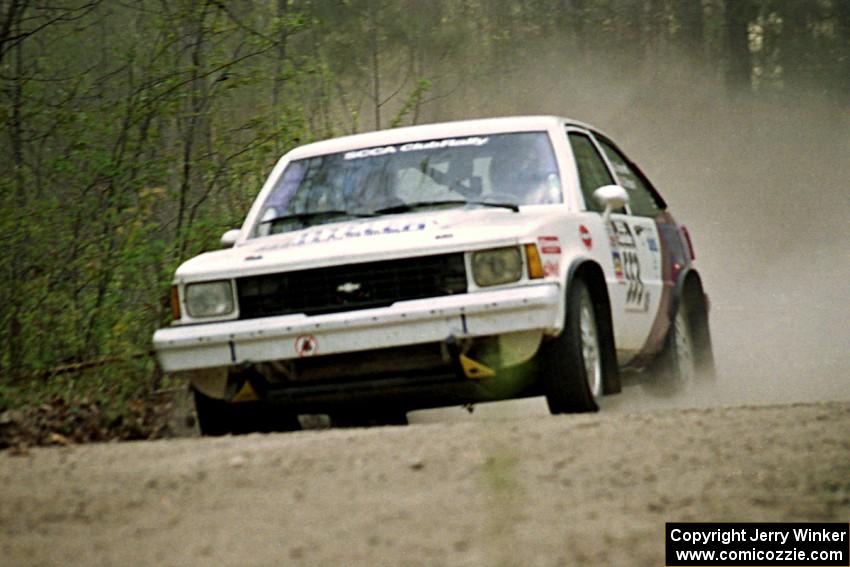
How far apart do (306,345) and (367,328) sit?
0.29 meters

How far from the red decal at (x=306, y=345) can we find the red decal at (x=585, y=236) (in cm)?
152

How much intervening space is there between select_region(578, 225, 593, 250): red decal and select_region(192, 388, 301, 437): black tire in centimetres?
163

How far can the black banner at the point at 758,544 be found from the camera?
4.35m

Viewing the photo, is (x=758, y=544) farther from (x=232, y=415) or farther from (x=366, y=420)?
(x=366, y=420)

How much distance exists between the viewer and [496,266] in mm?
7480

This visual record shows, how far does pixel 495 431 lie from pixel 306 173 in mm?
2837

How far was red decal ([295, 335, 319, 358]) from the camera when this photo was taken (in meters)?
7.45

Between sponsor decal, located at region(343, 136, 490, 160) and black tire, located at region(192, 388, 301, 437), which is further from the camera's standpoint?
sponsor decal, located at region(343, 136, 490, 160)

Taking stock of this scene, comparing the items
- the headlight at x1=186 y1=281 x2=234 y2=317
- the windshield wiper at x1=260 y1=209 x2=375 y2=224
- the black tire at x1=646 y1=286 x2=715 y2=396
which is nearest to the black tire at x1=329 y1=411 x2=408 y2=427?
the windshield wiper at x1=260 y1=209 x2=375 y2=224

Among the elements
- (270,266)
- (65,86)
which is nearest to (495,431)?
(270,266)

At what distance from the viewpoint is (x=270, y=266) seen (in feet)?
25.3

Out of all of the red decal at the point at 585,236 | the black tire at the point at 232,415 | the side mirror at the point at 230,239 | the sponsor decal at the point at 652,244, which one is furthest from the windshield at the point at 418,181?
the sponsor decal at the point at 652,244

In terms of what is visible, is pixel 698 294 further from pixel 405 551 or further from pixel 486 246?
pixel 405 551

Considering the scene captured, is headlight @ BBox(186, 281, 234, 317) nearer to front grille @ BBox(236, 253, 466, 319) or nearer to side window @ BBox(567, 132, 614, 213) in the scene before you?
front grille @ BBox(236, 253, 466, 319)
